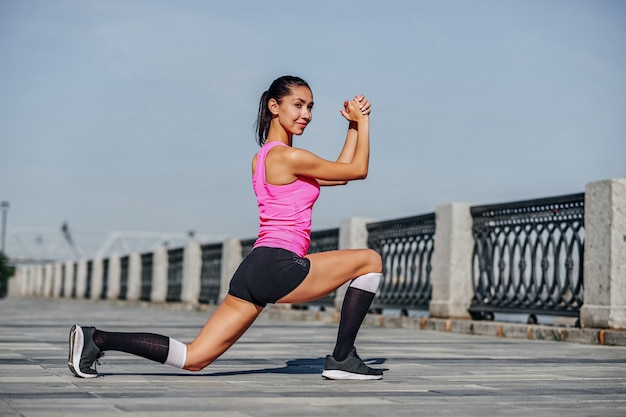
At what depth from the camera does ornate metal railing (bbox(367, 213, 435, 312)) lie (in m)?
14.9

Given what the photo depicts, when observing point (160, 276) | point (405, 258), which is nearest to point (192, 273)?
point (160, 276)

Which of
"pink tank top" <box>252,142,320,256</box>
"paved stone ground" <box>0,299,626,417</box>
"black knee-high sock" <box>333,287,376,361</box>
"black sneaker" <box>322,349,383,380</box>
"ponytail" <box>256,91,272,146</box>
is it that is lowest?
"paved stone ground" <box>0,299,626,417</box>

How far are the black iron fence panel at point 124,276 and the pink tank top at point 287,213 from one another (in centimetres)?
2846

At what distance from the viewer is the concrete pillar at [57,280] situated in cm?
5175

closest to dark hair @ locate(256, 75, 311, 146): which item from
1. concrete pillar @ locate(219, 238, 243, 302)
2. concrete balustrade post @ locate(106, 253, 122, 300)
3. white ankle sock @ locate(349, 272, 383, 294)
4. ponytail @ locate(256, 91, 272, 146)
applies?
ponytail @ locate(256, 91, 272, 146)

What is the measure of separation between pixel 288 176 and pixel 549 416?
195 centimetres

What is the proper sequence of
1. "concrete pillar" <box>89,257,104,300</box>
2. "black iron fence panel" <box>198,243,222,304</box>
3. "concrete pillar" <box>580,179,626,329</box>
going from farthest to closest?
"concrete pillar" <box>89,257,104,300</box> → "black iron fence panel" <box>198,243,222,304</box> → "concrete pillar" <box>580,179,626,329</box>

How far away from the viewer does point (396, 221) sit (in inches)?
630

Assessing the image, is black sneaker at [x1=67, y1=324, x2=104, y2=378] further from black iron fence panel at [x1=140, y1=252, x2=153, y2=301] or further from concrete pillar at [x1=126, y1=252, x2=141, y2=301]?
concrete pillar at [x1=126, y1=252, x2=141, y2=301]

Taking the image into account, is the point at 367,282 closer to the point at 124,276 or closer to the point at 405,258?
the point at 405,258

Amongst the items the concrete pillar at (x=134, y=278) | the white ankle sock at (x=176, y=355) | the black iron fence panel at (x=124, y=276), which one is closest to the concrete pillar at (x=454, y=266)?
the white ankle sock at (x=176, y=355)

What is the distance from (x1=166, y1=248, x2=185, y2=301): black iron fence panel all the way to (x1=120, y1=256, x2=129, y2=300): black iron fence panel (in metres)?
6.17

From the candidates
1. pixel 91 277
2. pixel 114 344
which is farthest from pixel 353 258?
pixel 91 277

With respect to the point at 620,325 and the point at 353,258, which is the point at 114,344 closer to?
the point at 353,258
